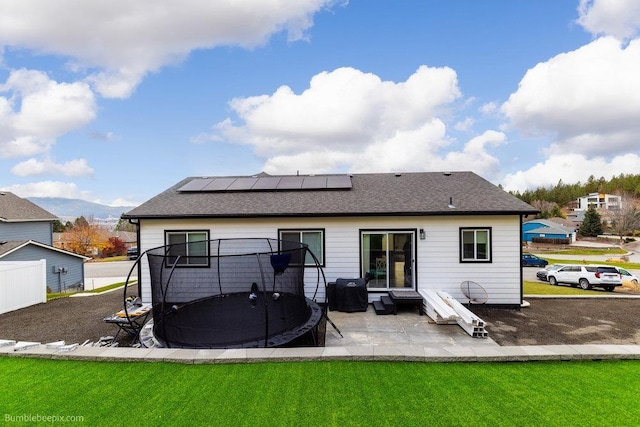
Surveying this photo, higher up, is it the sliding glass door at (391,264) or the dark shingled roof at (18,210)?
the dark shingled roof at (18,210)

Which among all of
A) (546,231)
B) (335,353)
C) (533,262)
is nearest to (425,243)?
(335,353)

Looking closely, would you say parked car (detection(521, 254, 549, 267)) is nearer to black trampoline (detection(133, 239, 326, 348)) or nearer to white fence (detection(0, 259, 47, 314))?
black trampoline (detection(133, 239, 326, 348))

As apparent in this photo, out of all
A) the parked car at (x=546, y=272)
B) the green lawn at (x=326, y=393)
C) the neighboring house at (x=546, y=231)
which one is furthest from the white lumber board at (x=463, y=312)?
the neighboring house at (x=546, y=231)

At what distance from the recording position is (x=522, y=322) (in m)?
6.72

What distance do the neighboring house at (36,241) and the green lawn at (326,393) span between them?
1397cm

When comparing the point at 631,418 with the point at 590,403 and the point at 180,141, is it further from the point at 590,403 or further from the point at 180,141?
the point at 180,141

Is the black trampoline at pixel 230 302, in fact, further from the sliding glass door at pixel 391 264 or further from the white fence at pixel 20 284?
the white fence at pixel 20 284

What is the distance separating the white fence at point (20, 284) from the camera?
7938 millimetres

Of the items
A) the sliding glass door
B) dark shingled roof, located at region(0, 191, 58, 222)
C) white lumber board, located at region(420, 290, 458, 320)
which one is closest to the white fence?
the sliding glass door

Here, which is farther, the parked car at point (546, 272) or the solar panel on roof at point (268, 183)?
the parked car at point (546, 272)

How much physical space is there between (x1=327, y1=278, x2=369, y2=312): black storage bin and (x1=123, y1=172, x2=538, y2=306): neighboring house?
585 millimetres

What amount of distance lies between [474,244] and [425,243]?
1230 millimetres

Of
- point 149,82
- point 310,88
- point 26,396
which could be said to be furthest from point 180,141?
point 26,396

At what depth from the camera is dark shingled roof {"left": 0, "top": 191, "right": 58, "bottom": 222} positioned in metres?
15.9
